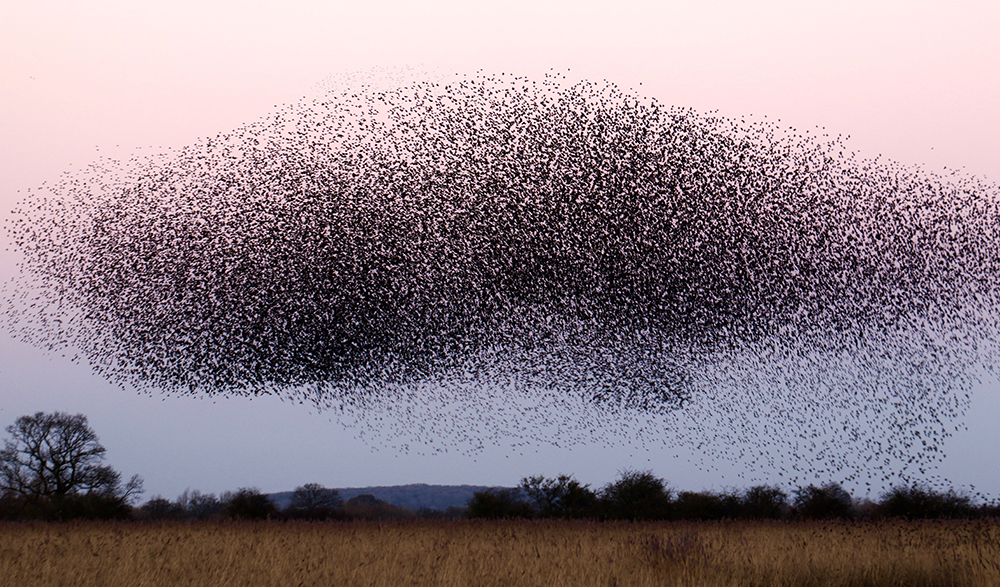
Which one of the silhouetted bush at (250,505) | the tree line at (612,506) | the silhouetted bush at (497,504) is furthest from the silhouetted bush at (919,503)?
the silhouetted bush at (250,505)

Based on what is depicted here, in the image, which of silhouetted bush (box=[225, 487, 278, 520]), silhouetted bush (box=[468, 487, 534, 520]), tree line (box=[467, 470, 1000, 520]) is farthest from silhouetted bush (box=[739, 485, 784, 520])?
silhouetted bush (box=[225, 487, 278, 520])

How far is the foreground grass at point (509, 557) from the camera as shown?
9703 millimetres

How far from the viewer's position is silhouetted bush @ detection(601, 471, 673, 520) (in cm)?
2291

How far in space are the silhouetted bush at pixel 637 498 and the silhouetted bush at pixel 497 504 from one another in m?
2.39

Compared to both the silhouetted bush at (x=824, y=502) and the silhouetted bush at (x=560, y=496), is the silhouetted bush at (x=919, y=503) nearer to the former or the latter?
the silhouetted bush at (x=824, y=502)

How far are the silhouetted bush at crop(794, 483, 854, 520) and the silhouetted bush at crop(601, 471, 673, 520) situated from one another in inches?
141

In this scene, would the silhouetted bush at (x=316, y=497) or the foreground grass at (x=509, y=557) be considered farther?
the silhouetted bush at (x=316, y=497)

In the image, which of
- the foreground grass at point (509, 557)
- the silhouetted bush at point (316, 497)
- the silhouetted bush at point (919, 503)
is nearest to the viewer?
the foreground grass at point (509, 557)

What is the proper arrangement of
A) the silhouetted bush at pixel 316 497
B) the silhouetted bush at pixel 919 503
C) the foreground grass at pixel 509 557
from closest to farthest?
the foreground grass at pixel 509 557
the silhouetted bush at pixel 919 503
the silhouetted bush at pixel 316 497

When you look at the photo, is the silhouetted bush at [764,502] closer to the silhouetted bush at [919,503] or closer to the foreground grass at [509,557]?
→ the silhouetted bush at [919,503]

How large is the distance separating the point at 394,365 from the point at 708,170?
7719mm

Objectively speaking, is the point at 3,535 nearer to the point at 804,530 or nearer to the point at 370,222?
the point at 370,222

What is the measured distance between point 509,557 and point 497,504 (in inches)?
488

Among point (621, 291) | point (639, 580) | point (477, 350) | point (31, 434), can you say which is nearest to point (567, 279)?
point (621, 291)
